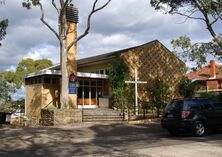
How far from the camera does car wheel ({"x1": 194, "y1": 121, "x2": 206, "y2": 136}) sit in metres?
19.1

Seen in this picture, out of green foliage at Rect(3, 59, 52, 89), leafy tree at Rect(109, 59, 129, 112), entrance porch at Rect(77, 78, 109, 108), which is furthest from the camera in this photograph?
green foliage at Rect(3, 59, 52, 89)

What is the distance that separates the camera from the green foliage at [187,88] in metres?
37.6

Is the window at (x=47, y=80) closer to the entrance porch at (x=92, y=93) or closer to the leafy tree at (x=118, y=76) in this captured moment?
the entrance porch at (x=92, y=93)

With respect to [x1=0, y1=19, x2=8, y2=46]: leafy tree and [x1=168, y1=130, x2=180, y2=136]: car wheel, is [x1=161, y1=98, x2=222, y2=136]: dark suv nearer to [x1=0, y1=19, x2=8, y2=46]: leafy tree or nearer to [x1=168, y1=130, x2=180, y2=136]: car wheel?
[x1=168, y1=130, x2=180, y2=136]: car wheel

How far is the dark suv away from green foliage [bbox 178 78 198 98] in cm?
1720

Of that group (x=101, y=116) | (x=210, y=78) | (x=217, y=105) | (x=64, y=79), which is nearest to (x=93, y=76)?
(x=101, y=116)

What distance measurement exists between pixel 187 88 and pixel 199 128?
19.2 meters

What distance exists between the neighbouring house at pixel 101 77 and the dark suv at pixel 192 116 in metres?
12.4

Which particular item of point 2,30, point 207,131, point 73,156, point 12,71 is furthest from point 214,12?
point 12,71

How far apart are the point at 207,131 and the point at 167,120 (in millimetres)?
2236

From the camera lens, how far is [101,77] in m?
33.9

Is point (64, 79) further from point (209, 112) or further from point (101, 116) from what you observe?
point (209, 112)

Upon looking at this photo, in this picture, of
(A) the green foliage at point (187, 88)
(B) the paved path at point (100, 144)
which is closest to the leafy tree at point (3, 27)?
(B) the paved path at point (100, 144)

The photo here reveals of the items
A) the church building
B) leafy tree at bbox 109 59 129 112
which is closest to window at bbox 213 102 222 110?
the church building
